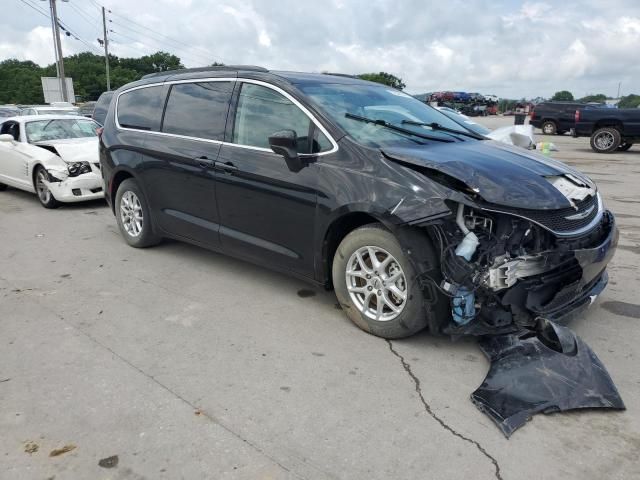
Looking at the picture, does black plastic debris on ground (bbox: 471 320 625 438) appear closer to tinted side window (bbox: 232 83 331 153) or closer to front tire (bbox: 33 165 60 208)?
tinted side window (bbox: 232 83 331 153)

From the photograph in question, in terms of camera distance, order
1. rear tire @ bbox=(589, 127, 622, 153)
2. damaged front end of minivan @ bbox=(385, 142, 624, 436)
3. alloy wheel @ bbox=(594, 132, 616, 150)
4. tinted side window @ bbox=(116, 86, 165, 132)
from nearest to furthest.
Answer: damaged front end of minivan @ bbox=(385, 142, 624, 436) < tinted side window @ bbox=(116, 86, 165, 132) < rear tire @ bbox=(589, 127, 622, 153) < alloy wheel @ bbox=(594, 132, 616, 150)

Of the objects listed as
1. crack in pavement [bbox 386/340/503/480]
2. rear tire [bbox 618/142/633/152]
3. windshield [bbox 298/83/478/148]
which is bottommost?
crack in pavement [bbox 386/340/503/480]

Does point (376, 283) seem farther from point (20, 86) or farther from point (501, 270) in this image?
point (20, 86)

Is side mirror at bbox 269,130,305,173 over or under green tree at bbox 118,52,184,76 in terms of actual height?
under

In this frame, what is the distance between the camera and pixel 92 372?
11.1 ft

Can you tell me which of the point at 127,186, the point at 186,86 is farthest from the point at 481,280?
the point at 127,186

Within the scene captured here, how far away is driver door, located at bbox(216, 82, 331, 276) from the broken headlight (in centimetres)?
451

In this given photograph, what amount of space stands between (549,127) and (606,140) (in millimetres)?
8002

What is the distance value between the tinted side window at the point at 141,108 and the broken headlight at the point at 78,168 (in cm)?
251

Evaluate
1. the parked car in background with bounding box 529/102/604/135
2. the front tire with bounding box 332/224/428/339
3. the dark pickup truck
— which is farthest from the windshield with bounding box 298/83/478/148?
the parked car in background with bounding box 529/102/604/135

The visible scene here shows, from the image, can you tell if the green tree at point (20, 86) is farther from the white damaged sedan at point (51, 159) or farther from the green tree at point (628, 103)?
the white damaged sedan at point (51, 159)

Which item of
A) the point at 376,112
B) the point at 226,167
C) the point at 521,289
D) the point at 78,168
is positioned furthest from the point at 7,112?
the point at 521,289

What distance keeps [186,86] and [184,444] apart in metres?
3.62

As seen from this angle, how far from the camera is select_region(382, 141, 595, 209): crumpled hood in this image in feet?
11.0
